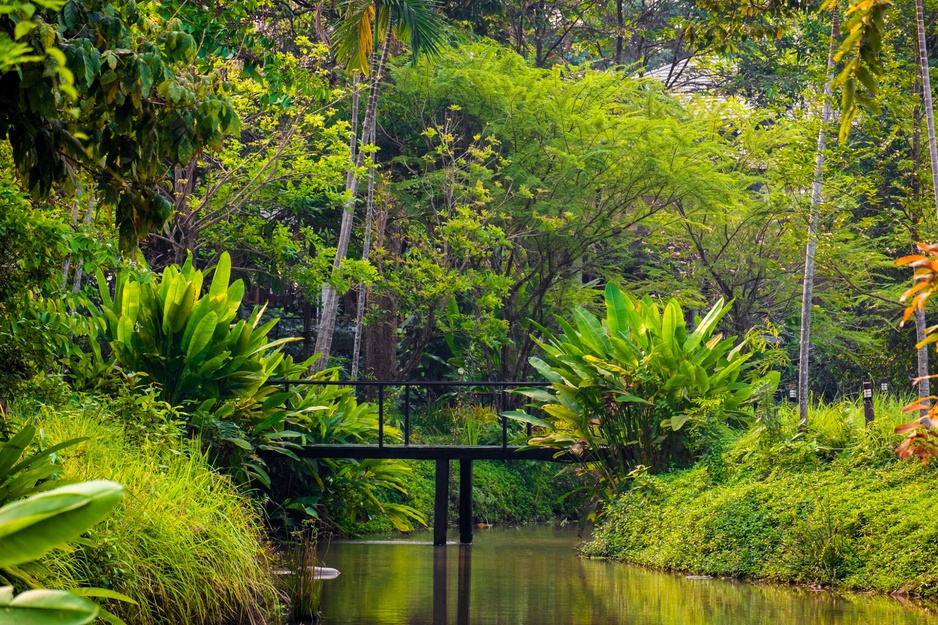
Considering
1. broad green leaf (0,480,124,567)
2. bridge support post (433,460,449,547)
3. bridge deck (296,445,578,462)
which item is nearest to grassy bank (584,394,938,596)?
bridge deck (296,445,578,462)

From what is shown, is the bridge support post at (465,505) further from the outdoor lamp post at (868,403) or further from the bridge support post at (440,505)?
the outdoor lamp post at (868,403)

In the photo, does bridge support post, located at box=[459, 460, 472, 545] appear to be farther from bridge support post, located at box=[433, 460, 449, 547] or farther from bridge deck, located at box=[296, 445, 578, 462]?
bridge deck, located at box=[296, 445, 578, 462]

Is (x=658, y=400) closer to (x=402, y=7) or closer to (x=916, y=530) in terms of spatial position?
(x=916, y=530)

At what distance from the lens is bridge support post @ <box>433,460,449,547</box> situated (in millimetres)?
15172

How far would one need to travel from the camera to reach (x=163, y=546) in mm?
7273

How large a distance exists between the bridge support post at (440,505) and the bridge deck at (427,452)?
1.75 feet

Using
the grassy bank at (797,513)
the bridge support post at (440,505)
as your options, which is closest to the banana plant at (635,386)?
the grassy bank at (797,513)

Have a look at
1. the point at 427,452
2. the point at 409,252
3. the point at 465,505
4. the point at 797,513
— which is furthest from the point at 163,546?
the point at 409,252

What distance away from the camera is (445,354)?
2459 centimetres

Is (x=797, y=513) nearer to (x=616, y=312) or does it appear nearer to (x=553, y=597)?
(x=553, y=597)

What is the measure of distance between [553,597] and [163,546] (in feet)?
12.9

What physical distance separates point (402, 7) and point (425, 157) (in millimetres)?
3472

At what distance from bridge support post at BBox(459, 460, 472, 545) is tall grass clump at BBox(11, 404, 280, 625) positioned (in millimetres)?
6861

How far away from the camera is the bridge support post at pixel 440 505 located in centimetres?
1517
